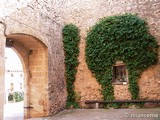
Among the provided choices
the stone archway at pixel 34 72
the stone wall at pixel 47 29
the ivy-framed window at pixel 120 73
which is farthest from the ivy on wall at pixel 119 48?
the stone archway at pixel 34 72

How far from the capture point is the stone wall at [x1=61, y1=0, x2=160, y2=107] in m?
7.86

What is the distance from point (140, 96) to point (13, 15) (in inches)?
210

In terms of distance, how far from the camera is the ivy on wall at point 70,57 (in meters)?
8.58

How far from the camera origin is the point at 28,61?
7.65 m

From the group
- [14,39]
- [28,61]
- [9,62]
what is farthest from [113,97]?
[9,62]

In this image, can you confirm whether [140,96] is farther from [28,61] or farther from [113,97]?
[28,61]

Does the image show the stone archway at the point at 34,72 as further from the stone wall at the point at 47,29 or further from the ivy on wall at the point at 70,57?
the ivy on wall at the point at 70,57

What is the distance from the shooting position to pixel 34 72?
743 centimetres

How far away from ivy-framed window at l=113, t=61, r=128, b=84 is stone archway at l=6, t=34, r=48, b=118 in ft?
9.42

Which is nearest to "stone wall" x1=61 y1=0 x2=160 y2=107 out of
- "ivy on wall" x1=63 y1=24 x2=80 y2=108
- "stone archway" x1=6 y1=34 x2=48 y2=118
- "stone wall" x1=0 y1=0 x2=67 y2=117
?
"ivy on wall" x1=63 y1=24 x2=80 y2=108

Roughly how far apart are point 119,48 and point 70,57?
2082 millimetres

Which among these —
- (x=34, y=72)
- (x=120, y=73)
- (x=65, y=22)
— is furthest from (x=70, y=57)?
(x=120, y=73)

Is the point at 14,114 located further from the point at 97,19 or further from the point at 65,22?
the point at 97,19

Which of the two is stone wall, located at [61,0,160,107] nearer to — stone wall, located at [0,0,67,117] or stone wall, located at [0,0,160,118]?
stone wall, located at [0,0,160,118]
